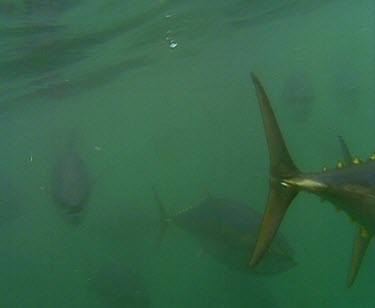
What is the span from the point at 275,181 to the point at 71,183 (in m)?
6.16

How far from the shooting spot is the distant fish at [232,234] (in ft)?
26.5

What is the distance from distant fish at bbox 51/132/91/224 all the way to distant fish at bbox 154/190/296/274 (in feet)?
6.86

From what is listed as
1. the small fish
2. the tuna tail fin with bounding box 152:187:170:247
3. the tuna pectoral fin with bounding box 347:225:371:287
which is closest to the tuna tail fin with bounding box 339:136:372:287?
the tuna pectoral fin with bounding box 347:225:371:287

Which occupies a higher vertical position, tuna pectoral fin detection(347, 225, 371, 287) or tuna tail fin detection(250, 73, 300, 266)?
tuna tail fin detection(250, 73, 300, 266)

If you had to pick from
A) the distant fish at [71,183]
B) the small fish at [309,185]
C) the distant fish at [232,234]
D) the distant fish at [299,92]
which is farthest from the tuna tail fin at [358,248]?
the distant fish at [299,92]

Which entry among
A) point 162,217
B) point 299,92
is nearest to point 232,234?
point 162,217

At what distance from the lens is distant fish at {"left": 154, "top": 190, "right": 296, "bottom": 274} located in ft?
26.5

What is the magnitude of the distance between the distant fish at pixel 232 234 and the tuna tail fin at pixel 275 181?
3854 mm

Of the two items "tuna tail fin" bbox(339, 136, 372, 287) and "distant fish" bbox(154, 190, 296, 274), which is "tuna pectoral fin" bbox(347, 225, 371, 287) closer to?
"tuna tail fin" bbox(339, 136, 372, 287)

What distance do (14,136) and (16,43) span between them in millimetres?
25759

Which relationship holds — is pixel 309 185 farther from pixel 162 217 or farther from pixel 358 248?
pixel 162 217

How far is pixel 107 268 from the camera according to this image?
14.2 metres

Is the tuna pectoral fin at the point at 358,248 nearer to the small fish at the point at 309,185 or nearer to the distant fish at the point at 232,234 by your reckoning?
the small fish at the point at 309,185

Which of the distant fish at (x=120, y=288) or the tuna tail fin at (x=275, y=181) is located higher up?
the tuna tail fin at (x=275, y=181)
